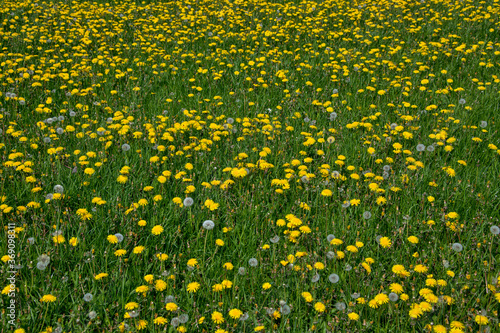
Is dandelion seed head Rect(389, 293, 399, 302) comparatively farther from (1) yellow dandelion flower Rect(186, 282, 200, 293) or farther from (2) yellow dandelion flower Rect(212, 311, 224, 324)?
(1) yellow dandelion flower Rect(186, 282, 200, 293)

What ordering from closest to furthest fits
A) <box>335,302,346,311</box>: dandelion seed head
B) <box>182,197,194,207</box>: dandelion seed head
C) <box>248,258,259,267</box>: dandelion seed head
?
<box>335,302,346,311</box>: dandelion seed head
<box>248,258,259,267</box>: dandelion seed head
<box>182,197,194,207</box>: dandelion seed head

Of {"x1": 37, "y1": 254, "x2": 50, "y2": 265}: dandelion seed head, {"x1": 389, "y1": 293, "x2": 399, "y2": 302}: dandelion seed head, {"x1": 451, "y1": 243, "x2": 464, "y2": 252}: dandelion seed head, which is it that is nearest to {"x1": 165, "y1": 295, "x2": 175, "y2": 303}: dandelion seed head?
{"x1": 37, "y1": 254, "x2": 50, "y2": 265}: dandelion seed head

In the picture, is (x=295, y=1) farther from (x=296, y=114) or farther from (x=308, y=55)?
(x=296, y=114)

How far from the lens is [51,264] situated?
2.19 metres

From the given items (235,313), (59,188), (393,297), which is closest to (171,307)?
(235,313)

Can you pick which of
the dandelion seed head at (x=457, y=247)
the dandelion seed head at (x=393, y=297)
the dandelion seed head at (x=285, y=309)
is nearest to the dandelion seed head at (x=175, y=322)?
the dandelion seed head at (x=285, y=309)

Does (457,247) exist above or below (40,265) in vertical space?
above

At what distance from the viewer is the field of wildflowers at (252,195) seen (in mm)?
1983

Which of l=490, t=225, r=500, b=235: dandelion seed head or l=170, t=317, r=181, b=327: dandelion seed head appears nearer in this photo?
l=170, t=317, r=181, b=327: dandelion seed head

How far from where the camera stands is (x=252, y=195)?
2863 mm

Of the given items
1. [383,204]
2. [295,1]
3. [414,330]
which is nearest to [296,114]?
[383,204]

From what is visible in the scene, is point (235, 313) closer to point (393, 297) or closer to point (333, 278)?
point (333, 278)

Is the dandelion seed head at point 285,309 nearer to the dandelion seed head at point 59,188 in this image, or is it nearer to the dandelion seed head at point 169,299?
the dandelion seed head at point 169,299

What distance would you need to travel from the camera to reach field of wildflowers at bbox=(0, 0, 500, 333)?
1983 millimetres
